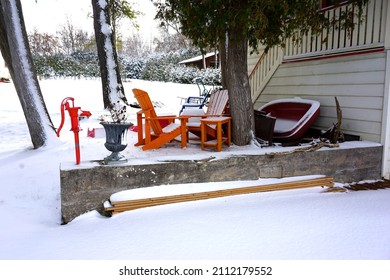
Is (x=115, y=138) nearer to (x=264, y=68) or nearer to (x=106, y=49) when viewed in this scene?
(x=264, y=68)

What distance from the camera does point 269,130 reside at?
4.81 metres

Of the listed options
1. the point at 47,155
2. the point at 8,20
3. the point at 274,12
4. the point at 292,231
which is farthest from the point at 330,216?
the point at 8,20

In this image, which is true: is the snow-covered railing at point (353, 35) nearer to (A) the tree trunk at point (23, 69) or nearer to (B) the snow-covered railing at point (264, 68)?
(B) the snow-covered railing at point (264, 68)

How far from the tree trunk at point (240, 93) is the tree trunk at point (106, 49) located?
4.99 m

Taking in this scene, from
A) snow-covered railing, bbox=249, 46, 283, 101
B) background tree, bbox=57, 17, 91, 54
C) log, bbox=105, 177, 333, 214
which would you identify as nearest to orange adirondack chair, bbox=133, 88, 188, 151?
log, bbox=105, 177, 333, 214

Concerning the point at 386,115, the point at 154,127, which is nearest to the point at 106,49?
the point at 154,127

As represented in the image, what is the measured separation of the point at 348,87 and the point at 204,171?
2.92m

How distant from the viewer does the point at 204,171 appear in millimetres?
3707

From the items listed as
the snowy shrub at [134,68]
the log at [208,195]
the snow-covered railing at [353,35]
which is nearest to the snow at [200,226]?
the log at [208,195]

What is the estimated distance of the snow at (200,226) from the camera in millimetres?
2525

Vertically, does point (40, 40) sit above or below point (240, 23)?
above

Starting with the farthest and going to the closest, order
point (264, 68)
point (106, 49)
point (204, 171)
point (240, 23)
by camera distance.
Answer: point (106, 49) → point (264, 68) → point (240, 23) → point (204, 171)

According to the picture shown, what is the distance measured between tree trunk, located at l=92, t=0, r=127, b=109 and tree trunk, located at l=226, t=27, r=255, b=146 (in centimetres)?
499

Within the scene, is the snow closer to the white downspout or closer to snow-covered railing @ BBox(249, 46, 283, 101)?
the white downspout
